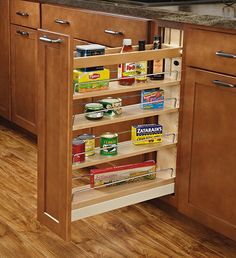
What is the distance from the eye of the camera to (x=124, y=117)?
93.3 inches

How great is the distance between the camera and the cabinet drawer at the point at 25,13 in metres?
3.34

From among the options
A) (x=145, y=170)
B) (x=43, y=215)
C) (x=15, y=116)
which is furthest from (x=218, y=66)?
(x=15, y=116)

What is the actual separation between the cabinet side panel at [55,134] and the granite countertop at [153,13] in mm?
536

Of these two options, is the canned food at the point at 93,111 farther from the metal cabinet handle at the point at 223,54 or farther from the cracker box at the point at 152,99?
the metal cabinet handle at the point at 223,54

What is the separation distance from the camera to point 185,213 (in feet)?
8.39

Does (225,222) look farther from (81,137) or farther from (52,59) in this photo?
(52,59)

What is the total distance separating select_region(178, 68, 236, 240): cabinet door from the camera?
2.27 m

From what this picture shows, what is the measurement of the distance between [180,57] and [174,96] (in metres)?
0.18

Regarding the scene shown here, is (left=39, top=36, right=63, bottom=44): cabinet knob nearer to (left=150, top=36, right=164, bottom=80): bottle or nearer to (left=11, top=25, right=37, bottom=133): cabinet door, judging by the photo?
(left=150, top=36, right=164, bottom=80): bottle

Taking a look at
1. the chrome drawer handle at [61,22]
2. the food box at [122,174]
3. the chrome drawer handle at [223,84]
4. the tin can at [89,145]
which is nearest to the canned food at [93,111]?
the tin can at [89,145]

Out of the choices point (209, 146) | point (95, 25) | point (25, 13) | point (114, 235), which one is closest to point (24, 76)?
point (25, 13)

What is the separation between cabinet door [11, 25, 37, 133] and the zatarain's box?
42.8 inches

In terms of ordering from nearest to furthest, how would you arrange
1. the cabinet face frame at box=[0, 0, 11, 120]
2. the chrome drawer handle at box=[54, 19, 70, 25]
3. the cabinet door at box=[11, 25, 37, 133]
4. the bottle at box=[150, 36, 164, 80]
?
the bottle at box=[150, 36, 164, 80]
the chrome drawer handle at box=[54, 19, 70, 25]
the cabinet door at box=[11, 25, 37, 133]
the cabinet face frame at box=[0, 0, 11, 120]

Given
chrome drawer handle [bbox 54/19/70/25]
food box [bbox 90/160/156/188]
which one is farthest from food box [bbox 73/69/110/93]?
chrome drawer handle [bbox 54/19/70/25]
